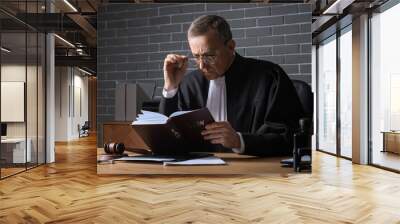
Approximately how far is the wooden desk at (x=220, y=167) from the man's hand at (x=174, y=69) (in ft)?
3.13

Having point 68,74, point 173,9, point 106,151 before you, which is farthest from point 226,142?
point 68,74

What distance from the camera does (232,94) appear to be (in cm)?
512

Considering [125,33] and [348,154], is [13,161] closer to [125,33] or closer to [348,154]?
[125,33]

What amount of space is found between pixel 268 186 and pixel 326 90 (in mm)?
5462

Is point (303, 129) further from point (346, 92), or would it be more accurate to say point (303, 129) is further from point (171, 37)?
point (346, 92)

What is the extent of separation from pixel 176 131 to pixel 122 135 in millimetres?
750

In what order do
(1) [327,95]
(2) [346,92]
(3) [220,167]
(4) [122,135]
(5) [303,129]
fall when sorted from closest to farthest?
(3) [220,167] < (4) [122,135] < (5) [303,129] < (2) [346,92] < (1) [327,95]

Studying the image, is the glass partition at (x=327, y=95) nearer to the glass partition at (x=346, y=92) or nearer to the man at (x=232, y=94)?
the glass partition at (x=346, y=92)

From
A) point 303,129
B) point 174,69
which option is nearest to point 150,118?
point 174,69

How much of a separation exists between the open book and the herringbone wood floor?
1.44 feet

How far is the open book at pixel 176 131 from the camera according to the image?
4.82m

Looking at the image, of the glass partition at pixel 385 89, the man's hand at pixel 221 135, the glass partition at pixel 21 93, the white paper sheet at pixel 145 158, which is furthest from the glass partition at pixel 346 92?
the glass partition at pixel 21 93

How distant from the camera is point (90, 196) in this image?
4.43 meters

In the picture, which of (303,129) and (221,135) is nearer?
(221,135)
